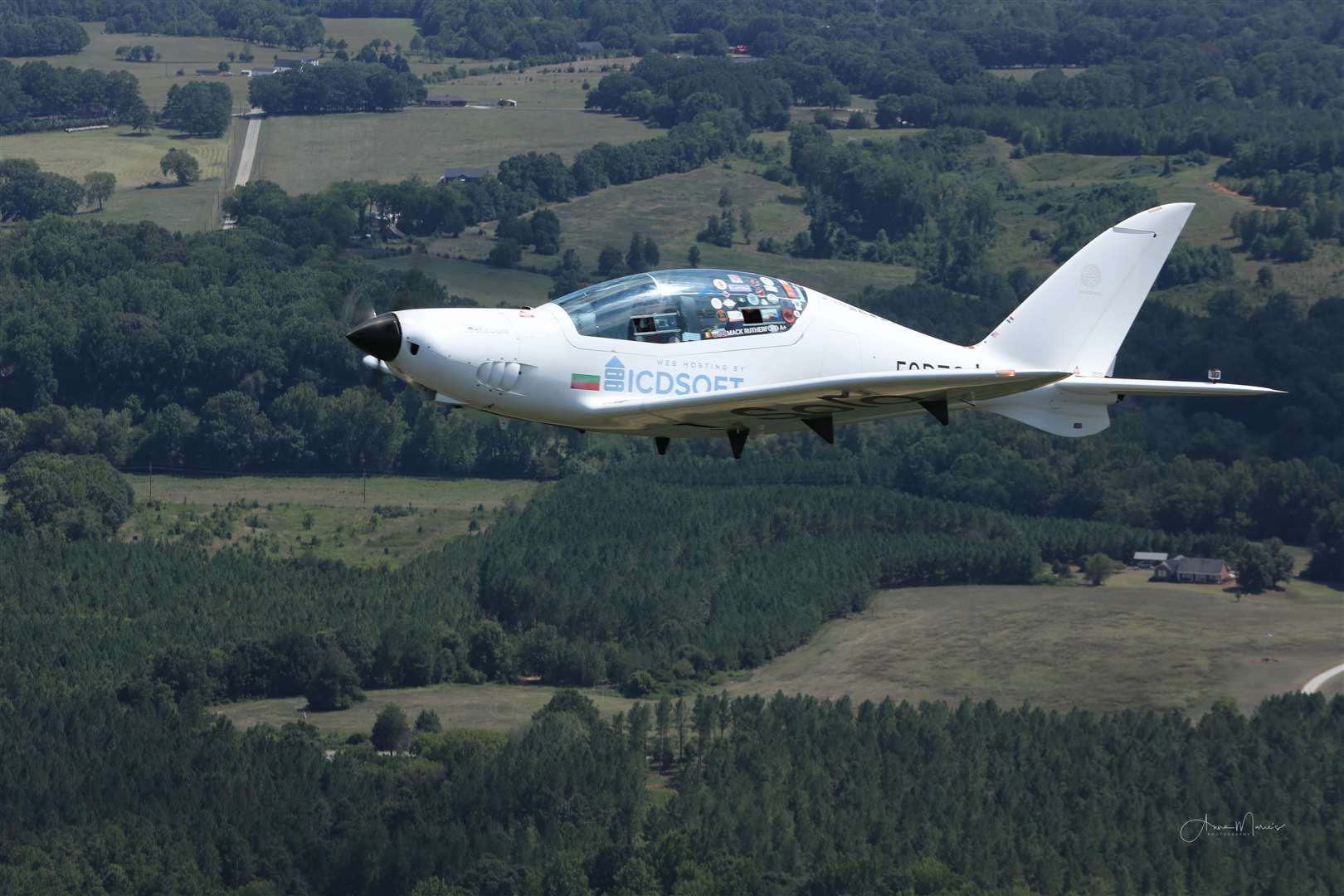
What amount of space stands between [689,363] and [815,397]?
3.01 meters

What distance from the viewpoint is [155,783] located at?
6890 inches

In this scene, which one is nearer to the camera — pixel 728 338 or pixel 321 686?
pixel 728 338

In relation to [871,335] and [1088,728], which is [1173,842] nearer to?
[1088,728]

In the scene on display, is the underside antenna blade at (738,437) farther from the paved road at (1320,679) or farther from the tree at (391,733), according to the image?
the paved road at (1320,679)

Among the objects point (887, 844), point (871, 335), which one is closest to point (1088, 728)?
point (887, 844)

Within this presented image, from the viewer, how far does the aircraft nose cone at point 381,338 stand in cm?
5000

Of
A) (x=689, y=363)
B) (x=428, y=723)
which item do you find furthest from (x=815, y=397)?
(x=428, y=723)

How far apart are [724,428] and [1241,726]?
450ft

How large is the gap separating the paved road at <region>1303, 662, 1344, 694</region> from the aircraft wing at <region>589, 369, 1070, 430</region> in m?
149

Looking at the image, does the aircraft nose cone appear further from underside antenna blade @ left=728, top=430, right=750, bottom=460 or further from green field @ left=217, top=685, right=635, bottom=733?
green field @ left=217, top=685, right=635, bottom=733

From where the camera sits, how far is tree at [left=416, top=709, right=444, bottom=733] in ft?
607

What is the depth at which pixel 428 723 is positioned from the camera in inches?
7308

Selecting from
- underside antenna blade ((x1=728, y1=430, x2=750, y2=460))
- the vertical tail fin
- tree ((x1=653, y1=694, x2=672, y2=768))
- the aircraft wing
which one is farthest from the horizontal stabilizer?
tree ((x1=653, y1=694, x2=672, y2=768))

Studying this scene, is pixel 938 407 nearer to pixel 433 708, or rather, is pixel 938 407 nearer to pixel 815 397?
pixel 815 397
